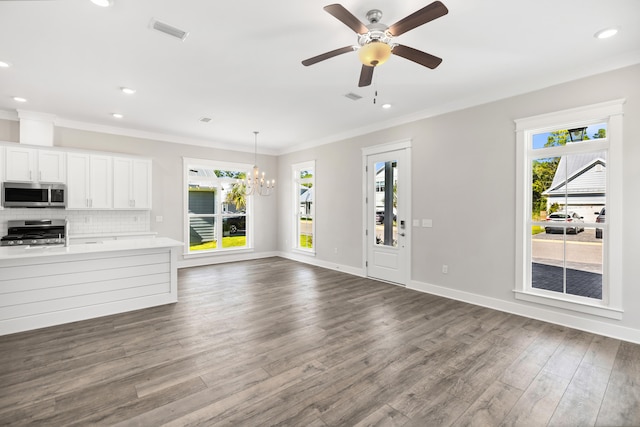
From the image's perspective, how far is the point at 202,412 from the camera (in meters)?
1.99

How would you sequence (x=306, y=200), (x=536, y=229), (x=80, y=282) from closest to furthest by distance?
(x=80, y=282) < (x=536, y=229) < (x=306, y=200)

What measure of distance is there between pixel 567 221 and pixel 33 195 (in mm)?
7650

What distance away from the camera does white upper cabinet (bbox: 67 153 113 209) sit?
17.0ft

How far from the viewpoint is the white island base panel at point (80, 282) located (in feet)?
10.7

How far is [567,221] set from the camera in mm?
3590

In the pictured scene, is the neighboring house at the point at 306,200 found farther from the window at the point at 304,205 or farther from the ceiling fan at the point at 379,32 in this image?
the ceiling fan at the point at 379,32

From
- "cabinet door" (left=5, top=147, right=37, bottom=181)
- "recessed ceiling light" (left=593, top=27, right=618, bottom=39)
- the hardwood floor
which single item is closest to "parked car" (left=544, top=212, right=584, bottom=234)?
the hardwood floor

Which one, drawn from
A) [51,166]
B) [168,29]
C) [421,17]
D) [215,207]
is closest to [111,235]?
[51,166]

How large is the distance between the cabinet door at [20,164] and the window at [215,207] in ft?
8.23

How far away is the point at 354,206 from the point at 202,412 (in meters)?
4.61

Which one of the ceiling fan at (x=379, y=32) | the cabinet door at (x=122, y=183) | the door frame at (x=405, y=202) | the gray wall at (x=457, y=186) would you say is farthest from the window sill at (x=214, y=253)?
the ceiling fan at (x=379, y=32)

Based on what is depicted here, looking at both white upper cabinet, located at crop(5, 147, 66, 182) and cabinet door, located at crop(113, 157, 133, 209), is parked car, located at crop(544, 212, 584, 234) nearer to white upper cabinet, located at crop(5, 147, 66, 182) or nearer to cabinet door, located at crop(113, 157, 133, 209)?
cabinet door, located at crop(113, 157, 133, 209)

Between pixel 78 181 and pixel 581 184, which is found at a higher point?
pixel 78 181

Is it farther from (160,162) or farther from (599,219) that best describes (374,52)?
(160,162)
